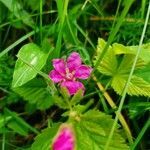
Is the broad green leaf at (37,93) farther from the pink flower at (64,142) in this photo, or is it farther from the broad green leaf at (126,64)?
the pink flower at (64,142)

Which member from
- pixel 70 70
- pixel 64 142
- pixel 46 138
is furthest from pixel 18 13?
pixel 64 142

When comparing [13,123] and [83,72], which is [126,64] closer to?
[83,72]

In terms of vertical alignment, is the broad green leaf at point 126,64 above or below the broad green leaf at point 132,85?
above

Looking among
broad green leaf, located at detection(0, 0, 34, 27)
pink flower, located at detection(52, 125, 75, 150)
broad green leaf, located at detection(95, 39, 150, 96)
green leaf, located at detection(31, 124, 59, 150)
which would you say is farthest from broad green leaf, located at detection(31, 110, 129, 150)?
broad green leaf, located at detection(0, 0, 34, 27)

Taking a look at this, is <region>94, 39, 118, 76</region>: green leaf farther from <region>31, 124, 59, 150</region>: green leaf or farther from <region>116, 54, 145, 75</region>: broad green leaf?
<region>31, 124, 59, 150</region>: green leaf

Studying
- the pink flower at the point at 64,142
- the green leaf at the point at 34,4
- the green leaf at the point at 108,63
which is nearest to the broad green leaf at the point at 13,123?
the green leaf at the point at 108,63

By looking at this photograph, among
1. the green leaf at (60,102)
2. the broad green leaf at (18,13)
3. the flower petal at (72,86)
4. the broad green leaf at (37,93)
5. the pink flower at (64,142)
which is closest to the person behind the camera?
the pink flower at (64,142)
